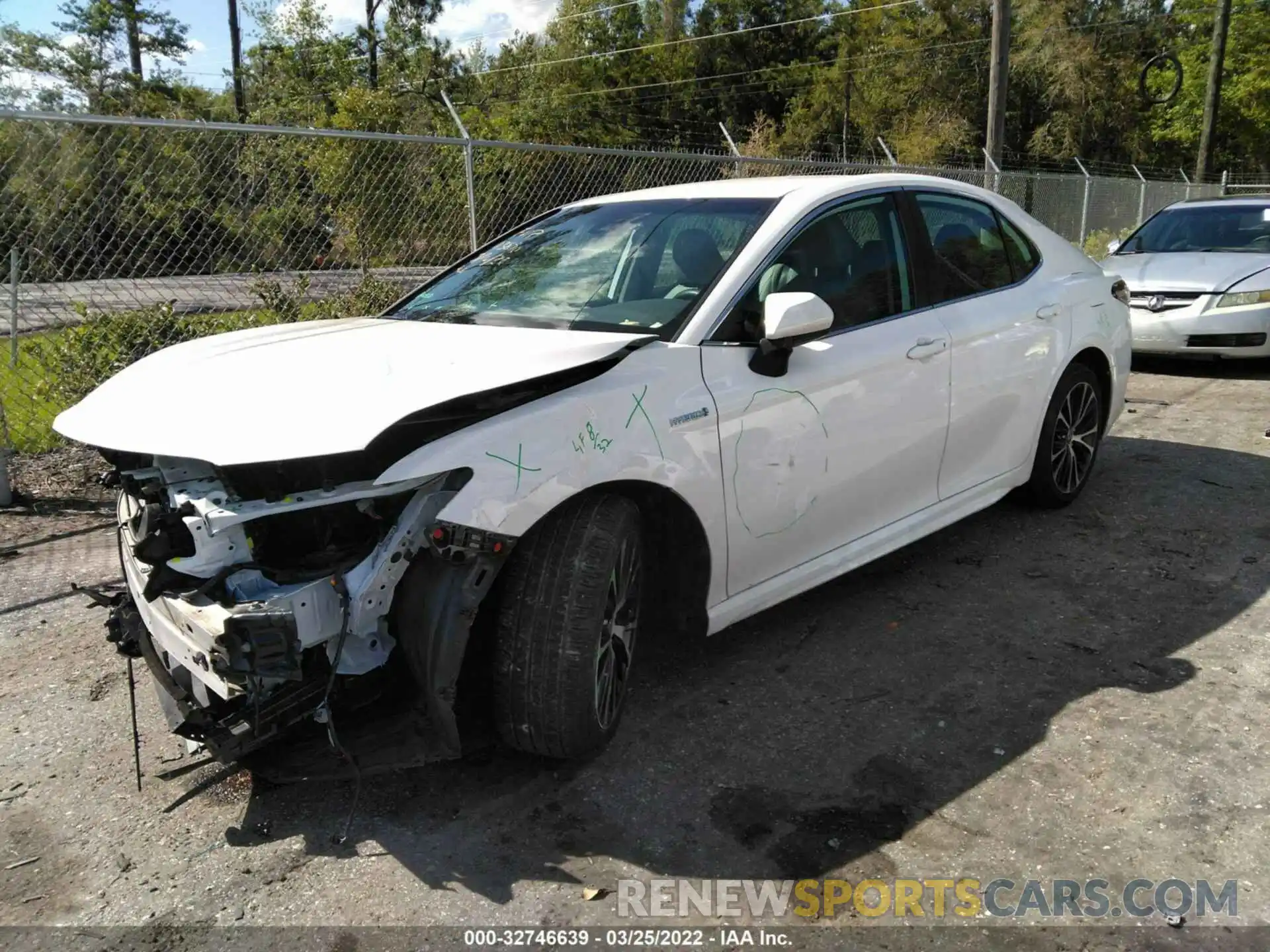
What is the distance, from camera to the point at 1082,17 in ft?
143

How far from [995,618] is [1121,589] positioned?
2.25 feet

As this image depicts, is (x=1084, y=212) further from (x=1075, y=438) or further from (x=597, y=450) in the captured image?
(x=597, y=450)

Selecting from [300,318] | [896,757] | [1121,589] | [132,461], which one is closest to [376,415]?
[132,461]

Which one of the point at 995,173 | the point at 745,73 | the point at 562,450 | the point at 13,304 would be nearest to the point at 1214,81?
the point at 995,173

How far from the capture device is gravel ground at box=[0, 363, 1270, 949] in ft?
8.09

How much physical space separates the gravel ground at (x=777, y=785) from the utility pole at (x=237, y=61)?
33.8 m

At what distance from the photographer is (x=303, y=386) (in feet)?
8.77

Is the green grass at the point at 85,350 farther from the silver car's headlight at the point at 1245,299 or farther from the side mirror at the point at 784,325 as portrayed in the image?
the silver car's headlight at the point at 1245,299

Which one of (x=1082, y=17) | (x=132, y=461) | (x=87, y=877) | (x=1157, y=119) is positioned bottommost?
(x=87, y=877)

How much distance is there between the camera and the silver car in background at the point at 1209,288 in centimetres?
820

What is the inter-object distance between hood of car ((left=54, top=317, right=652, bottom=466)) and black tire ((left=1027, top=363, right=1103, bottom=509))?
105 inches

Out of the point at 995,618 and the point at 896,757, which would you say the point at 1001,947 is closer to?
the point at 896,757

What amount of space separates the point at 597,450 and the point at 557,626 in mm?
501

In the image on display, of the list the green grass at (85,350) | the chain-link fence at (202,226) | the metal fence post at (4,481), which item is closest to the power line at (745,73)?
the chain-link fence at (202,226)
